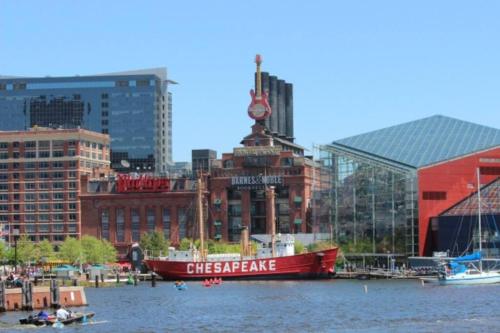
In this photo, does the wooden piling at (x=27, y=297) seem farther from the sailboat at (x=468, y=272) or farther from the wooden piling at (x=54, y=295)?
the sailboat at (x=468, y=272)

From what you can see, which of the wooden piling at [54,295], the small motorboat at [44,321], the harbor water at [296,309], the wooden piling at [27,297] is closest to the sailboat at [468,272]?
the harbor water at [296,309]

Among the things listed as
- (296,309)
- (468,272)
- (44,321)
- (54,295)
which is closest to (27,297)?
(54,295)

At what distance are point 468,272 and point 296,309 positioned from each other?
185 ft

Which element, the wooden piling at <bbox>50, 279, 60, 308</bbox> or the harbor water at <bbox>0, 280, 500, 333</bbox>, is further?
the wooden piling at <bbox>50, 279, 60, 308</bbox>

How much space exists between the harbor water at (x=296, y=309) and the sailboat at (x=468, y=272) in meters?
3.57

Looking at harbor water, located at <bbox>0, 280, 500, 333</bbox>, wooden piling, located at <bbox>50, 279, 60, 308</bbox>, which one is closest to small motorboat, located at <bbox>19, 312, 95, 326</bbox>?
harbor water, located at <bbox>0, 280, 500, 333</bbox>

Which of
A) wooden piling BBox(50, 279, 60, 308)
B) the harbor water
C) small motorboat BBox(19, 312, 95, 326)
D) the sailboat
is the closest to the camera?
small motorboat BBox(19, 312, 95, 326)

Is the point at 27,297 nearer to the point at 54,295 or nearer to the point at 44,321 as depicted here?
the point at 54,295

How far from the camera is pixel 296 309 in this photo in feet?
429

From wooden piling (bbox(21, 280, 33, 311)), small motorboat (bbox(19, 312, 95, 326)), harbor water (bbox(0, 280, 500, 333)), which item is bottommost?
harbor water (bbox(0, 280, 500, 333))

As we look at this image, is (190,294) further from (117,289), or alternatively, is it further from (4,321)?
(4,321)

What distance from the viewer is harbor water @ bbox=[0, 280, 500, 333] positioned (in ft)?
355

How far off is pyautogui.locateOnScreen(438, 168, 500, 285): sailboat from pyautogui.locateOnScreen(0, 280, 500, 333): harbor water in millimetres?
3566

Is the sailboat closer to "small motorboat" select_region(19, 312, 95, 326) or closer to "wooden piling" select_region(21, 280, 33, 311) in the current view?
"wooden piling" select_region(21, 280, 33, 311)
